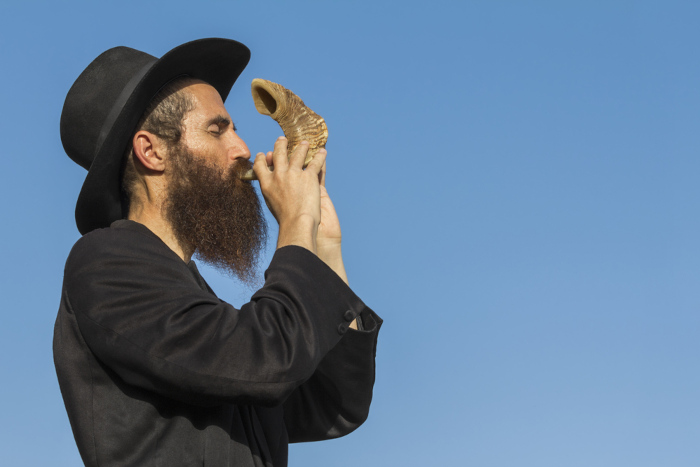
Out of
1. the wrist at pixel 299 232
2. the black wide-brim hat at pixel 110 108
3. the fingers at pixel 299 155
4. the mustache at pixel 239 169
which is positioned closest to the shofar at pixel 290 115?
the mustache at pixel 239 169

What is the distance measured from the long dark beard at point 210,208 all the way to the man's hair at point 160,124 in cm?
10

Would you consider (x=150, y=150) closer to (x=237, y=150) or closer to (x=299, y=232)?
(x=237, y=150)

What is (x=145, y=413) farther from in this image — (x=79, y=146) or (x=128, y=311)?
(x=79, y=146)

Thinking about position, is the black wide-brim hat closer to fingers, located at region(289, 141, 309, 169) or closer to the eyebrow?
the eyebrow

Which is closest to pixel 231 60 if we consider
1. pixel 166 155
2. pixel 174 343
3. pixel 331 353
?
pixel 166 155

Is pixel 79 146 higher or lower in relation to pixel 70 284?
higher

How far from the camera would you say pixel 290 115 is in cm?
438

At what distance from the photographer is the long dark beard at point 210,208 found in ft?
13.4

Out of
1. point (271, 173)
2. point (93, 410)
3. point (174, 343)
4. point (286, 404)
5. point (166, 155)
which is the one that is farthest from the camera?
point (286, 404)

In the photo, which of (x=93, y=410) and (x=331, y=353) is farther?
(x=331, y=353)

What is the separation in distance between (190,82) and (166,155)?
0.50m

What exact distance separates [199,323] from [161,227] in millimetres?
1028

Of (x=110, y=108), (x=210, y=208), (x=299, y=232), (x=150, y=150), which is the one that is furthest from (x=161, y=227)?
(x=299, y=232)

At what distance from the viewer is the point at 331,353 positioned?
421 centimetres
